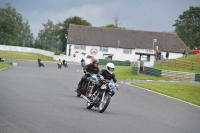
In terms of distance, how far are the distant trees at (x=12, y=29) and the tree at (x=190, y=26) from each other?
4010 centimetres

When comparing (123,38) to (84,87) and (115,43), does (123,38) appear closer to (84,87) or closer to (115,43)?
(115,43)

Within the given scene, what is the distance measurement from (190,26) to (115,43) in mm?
29475

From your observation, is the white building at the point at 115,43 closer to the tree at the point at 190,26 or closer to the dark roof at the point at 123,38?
the dark roof at the point at 123,38

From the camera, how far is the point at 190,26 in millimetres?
121562

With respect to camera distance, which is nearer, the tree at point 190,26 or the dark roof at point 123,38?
the dark roof at point 123,38

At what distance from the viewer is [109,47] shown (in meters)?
100

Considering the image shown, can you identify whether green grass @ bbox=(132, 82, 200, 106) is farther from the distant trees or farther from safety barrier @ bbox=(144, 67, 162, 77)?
the distant trees

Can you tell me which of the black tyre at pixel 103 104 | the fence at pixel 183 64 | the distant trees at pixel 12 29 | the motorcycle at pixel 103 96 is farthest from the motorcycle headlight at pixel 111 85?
the distant trees at pixel 12 29

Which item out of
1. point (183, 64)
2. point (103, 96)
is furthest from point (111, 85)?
point (183, 64)

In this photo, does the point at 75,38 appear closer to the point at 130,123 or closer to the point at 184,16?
the point at 184,16

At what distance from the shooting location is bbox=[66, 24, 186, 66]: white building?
99.9 meters

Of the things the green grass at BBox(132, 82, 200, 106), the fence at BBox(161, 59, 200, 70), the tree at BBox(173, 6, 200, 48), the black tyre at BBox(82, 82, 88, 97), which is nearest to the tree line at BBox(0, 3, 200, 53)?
the tree at BBox(173, 6, 200, 48)

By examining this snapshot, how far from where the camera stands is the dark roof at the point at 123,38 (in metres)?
100

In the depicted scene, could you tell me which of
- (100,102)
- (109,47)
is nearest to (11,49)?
(109,47)
